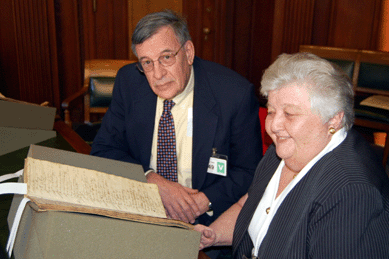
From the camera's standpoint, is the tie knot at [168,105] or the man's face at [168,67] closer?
the man's face at [168,67]

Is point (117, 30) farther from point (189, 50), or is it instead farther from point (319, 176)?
point (319, 176)

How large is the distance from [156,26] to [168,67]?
0.19 meters

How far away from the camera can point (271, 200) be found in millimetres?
1340

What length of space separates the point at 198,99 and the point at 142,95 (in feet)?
1.00

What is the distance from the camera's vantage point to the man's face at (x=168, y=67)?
1679 mm

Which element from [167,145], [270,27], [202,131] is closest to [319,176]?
[202,131]

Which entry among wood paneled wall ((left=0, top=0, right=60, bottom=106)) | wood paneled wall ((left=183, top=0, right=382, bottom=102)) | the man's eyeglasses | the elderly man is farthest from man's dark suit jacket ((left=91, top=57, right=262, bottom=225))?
wood paneled wall ((left=183, top=0, right=382, bottom=102))

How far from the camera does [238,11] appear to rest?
5504 millimetres

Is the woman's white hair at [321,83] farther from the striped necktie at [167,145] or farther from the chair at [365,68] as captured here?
the chair at [365,68]

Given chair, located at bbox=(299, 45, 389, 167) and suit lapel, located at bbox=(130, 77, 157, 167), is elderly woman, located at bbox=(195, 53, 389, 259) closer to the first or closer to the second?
suit lapel, located at bbox=(130, 77, 157, 167)

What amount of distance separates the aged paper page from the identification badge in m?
0.80

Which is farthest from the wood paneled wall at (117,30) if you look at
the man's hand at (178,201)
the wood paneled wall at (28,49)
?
the man's hand at (178,201)

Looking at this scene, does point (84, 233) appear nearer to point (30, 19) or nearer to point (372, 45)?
point (30, 19)

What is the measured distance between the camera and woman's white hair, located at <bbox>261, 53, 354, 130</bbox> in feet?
3.56
